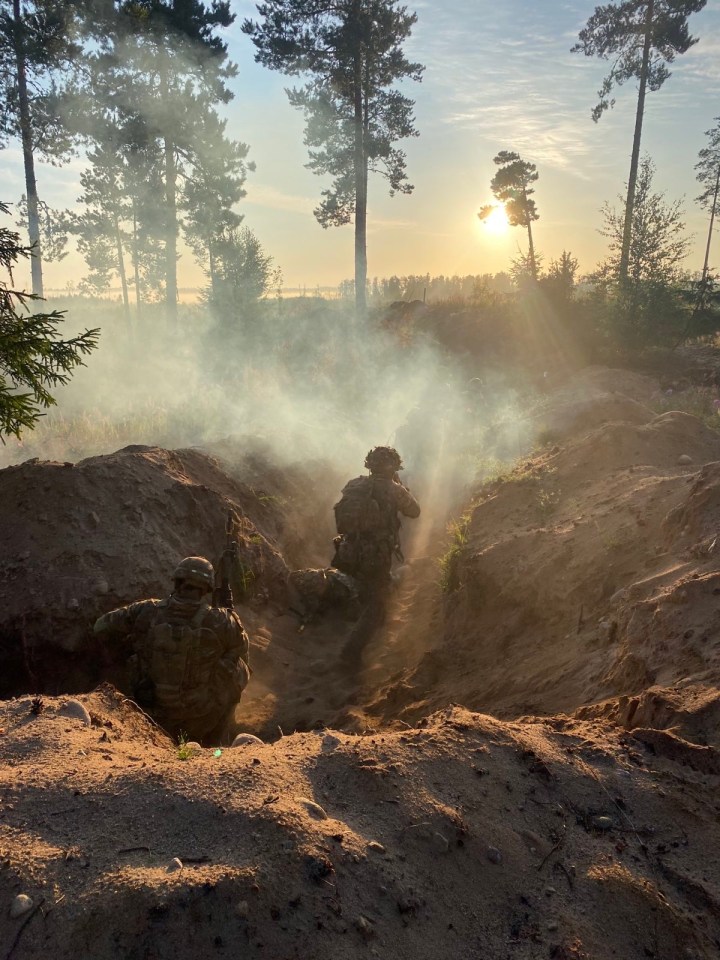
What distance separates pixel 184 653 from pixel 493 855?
290 centimetres

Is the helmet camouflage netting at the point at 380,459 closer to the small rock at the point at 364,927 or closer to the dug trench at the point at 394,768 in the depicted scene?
the dug trench at the point at 394,768

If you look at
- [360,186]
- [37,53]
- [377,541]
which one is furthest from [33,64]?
[377,541]

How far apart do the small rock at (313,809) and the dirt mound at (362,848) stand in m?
0.02

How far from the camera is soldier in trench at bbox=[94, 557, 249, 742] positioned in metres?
4.96

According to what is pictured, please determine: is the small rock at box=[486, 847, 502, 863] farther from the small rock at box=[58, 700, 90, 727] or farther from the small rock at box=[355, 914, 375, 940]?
the small rock at box=[58, 700, 90, 727]

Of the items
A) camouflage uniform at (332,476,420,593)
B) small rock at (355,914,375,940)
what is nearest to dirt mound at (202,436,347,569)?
camouflage uniform at (332,476,420,593)

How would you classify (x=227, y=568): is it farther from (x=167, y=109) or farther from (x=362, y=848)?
(x=167, y=109)

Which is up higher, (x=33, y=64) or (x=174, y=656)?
(x=33, y=64)

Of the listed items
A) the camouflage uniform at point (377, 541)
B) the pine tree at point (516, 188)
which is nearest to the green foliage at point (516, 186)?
the pine tree at point (516, 188)

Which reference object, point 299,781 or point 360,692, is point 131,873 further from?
point 360,692

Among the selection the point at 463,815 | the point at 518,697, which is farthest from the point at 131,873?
the point at 518,697

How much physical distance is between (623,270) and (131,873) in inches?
908

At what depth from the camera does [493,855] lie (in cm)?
292

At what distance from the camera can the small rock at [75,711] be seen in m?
3.99
